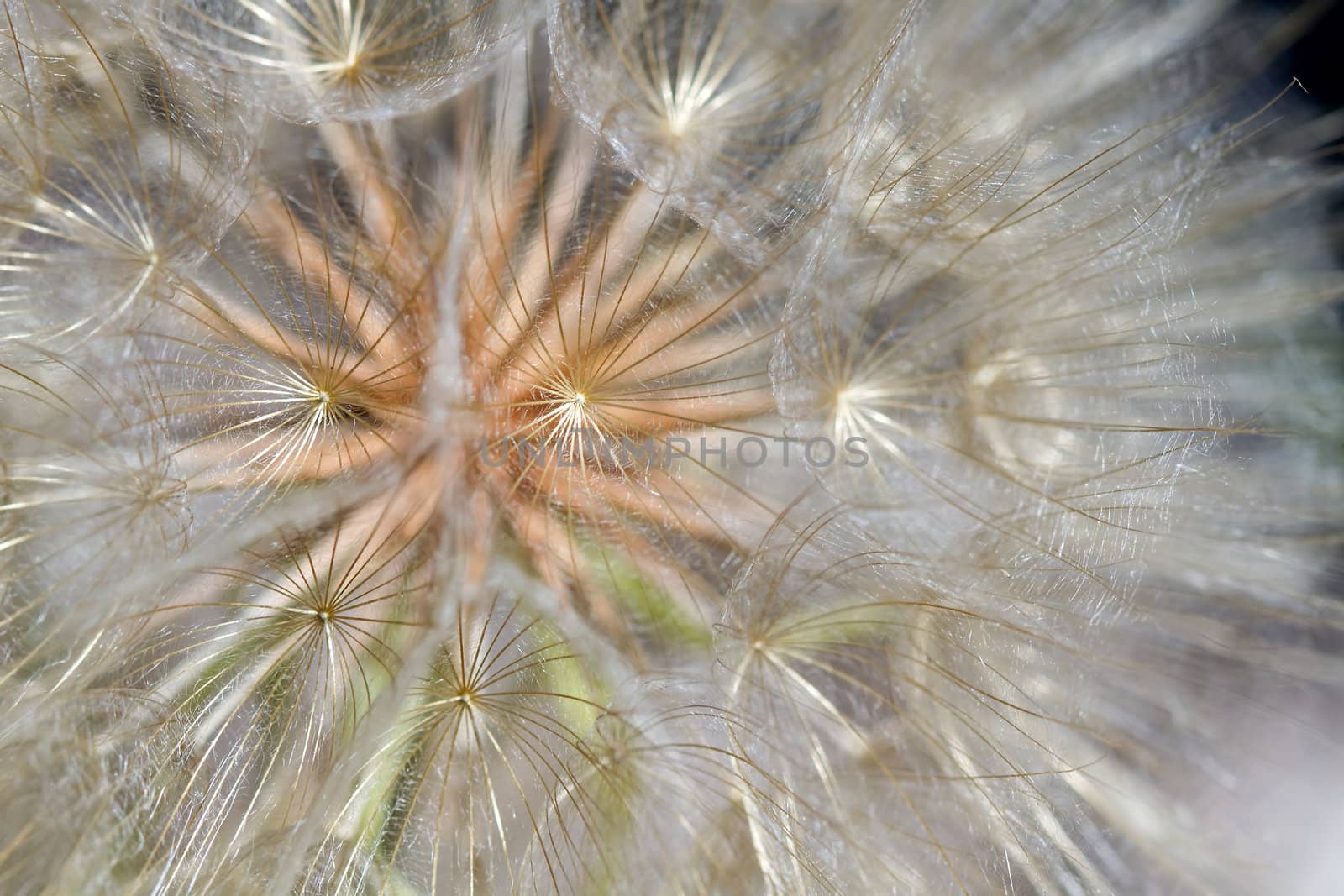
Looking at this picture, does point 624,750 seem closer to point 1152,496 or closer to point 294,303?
point 294,303

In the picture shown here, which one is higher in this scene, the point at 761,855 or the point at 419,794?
the point at 419,794

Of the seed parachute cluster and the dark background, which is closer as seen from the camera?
the seed parachute cluster

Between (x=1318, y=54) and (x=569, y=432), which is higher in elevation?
(x=1318, y=54)

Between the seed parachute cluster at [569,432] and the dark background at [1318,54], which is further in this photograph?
the dark background at [1318,54]

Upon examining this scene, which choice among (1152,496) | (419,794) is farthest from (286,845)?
(1152,496)

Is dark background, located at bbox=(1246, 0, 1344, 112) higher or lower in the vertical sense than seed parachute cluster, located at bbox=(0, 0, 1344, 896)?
higher

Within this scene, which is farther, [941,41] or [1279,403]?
[1279,403]

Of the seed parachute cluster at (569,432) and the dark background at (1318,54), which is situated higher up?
the dark background at (1318,54)

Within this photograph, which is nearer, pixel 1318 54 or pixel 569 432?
pixel 569 432
